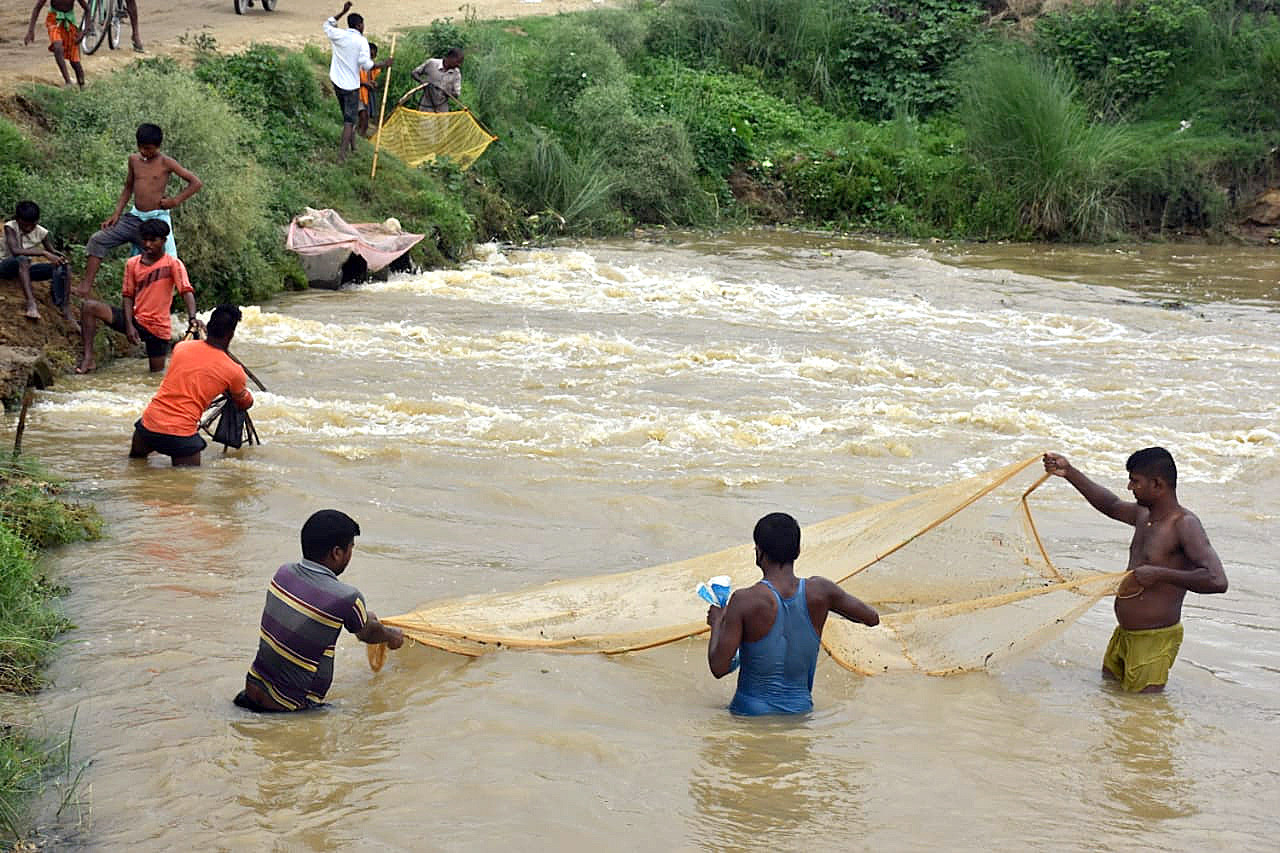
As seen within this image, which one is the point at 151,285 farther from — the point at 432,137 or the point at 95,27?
the point at 432,137

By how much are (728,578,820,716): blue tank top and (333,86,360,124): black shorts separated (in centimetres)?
1343

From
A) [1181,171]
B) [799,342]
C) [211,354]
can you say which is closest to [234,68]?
[799,342]

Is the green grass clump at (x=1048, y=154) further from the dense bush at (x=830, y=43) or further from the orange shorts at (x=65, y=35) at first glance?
the orange shorts at (x=65, y=35)

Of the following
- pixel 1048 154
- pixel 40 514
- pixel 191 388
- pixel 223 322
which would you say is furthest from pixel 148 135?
pixel 1048 154

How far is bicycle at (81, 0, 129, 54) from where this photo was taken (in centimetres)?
1648

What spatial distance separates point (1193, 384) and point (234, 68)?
12053 mm

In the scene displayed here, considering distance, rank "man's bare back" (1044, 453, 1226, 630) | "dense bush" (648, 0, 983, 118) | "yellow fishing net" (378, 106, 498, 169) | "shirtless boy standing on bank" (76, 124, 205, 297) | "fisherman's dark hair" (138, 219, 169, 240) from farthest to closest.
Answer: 1. "dense bush" (648, 0, 983, 118)
2. "yellow fishing net" (378, 106, 498, 169)
3. "shirtless boy standing on bank" (76, 124, 205, 297)
4. "fisherman's dark hair" (138, 219, 169, 240)
5. "man's bare back" (1044, 453, 1226, 630)

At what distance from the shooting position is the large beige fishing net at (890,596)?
5.39 m

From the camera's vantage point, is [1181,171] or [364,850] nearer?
[364,850]

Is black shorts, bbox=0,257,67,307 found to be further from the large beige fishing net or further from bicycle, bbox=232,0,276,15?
bicycle, bbox=232,0,276,15

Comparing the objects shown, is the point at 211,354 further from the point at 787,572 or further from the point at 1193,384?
the point at 1193,384

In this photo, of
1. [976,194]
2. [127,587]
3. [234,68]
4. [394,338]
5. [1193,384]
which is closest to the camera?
[127,587]

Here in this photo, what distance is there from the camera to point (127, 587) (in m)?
6.07

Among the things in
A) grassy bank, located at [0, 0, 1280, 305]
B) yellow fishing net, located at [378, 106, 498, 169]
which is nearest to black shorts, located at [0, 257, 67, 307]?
grassy bank, located at [0, 0, 1280, 305]
